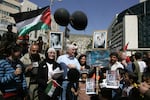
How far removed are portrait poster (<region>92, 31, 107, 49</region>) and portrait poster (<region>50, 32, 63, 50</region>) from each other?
117 cm

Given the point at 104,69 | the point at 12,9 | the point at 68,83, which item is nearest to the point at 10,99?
the point at 68,83

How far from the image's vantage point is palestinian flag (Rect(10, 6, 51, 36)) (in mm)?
9562

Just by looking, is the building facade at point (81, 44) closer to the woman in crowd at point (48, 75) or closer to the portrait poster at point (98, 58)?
the portrait poster at point (98, 58)

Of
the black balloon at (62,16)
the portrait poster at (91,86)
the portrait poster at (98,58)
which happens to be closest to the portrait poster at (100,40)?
the portrait poster at (98,58)

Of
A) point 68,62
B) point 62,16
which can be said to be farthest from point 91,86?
point 62,16

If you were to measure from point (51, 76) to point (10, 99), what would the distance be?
1.50 metres

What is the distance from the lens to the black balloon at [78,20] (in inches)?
305

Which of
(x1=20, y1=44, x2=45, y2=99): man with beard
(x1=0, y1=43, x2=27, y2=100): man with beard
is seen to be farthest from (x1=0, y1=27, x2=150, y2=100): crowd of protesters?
(x1=0, y1=43, x2=27, y2=100): man with beard

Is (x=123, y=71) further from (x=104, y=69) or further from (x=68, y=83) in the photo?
(x=68, y=83)

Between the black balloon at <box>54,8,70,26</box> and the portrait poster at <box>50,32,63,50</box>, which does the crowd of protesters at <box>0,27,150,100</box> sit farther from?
the portrait poster at <box>50,32,63,50</box>

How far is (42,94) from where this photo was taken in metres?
6.96

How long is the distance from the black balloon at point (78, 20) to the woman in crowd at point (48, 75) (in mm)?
1150

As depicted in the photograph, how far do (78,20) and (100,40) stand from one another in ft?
3.32

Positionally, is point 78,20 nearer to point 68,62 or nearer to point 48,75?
point 68,62
